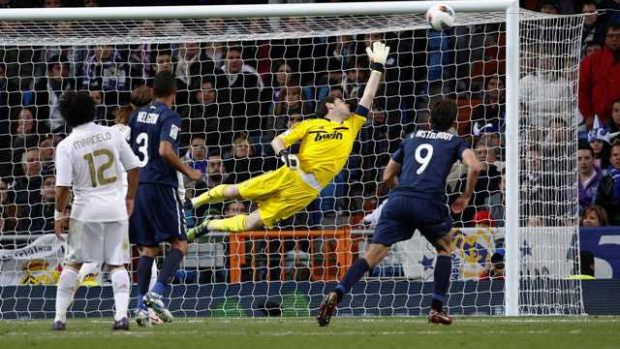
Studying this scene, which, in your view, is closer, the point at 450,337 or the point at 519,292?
the point at 450,337

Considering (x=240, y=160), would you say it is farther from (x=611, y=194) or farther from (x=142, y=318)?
(x=142, y=318)

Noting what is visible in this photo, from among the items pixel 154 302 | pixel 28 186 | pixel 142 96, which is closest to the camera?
pixel 154 302

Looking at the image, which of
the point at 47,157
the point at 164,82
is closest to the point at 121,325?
the point at 164,82

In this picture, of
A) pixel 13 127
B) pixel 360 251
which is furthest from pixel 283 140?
pixel 13 127

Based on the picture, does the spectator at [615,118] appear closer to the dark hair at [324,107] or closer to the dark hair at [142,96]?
the dark hair at [324,107]

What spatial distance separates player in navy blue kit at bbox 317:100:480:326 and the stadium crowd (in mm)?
4363

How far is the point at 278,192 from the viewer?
47.6ft

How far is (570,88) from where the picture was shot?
14336mm

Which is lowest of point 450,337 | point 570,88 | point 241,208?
point 450,337

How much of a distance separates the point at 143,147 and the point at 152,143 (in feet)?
0.29

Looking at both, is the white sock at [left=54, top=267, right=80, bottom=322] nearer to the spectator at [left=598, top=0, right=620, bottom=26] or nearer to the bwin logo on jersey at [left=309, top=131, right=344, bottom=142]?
the bwin logo on jersey at [left=309, top=131, right=344, bottom=142]

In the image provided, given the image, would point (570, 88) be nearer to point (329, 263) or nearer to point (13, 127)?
point (329, 263)

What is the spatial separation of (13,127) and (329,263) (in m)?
4.24

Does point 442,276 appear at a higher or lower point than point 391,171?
lower
